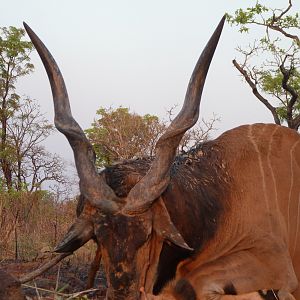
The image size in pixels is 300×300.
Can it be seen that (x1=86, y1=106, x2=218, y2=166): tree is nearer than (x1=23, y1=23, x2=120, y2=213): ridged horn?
No

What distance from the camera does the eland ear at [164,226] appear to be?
2492 mm

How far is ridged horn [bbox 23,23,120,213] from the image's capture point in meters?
2.53

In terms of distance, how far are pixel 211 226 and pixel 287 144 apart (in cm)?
82

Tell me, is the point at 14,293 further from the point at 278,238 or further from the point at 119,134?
the point at 119,134

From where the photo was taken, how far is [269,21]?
11.9 meters

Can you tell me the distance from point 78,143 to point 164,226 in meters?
0.56

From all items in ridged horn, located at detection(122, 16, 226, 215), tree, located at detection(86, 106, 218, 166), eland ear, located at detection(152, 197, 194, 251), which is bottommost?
eland ear, located at detection(152, 197, 194, 251)

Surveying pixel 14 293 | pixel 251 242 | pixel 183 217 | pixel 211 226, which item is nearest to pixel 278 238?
pixel 251 242

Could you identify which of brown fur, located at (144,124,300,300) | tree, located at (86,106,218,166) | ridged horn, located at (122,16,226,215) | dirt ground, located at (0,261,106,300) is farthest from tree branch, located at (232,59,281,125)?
ridged horn, located at (122,16,226,215)

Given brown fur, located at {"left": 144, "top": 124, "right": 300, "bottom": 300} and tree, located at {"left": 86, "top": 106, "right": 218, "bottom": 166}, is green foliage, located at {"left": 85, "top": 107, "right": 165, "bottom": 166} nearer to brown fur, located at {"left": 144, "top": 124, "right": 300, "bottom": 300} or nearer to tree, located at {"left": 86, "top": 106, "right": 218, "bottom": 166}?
tree, located at {"left": 86, "top": 106, "right": 218, "bottom": 166}

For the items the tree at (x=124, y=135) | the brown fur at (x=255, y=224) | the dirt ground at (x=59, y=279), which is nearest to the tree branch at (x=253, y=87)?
the tree at (x=124, y=135)

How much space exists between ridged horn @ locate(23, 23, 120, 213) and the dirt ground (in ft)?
2.99

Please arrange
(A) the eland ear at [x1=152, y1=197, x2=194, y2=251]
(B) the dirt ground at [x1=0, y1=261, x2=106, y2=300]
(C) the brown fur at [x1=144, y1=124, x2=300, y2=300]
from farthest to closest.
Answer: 1. (B) the dirt ground at [x1=0, y1=261, x2=106, y2=300]
2. (C) the brown fur at [x1=144, y1=124, x2=300, y2=300]
3. (A) the eland ear at [x1=152, y1=197, x2=194, y2=251]

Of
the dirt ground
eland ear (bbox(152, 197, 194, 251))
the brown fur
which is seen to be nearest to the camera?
eland ear (bbox(152, 197, 194, 251))
